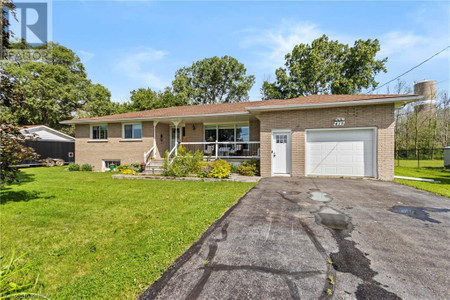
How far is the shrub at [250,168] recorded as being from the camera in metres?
9.84

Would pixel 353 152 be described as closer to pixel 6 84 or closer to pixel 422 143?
pixel 6 84

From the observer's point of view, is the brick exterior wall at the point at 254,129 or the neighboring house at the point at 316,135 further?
the brick exterior wall at the point at 254,129

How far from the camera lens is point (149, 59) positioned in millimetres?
14320

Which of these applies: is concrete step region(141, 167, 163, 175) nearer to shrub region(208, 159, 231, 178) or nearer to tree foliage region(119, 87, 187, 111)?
shrub region(208, 159, 231, 178)

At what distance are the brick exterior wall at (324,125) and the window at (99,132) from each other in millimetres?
11114

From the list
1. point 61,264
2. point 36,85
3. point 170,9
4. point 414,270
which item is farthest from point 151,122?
point 36,85

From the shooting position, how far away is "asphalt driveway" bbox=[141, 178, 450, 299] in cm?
197

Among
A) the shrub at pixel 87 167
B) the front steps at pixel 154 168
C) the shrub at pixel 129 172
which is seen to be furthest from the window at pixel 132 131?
the shrub at pixel 87 167

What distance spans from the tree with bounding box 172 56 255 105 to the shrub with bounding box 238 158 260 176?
21.0 metres

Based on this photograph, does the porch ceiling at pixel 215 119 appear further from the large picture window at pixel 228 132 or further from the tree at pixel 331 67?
the tree at pixel 331 67

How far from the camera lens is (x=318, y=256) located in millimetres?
2562

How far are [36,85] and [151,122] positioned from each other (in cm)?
2035

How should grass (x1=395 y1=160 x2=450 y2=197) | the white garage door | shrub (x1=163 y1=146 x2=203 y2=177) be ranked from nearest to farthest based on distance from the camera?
grass (x1=395 y1=160 x2=450 y2=197), the white garage door, shrub (x1=163 y1=146 x2=203 y2=177)

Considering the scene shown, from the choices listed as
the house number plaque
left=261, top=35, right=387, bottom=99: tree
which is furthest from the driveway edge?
left=261, top=35, right=387, bottom=99: tree
